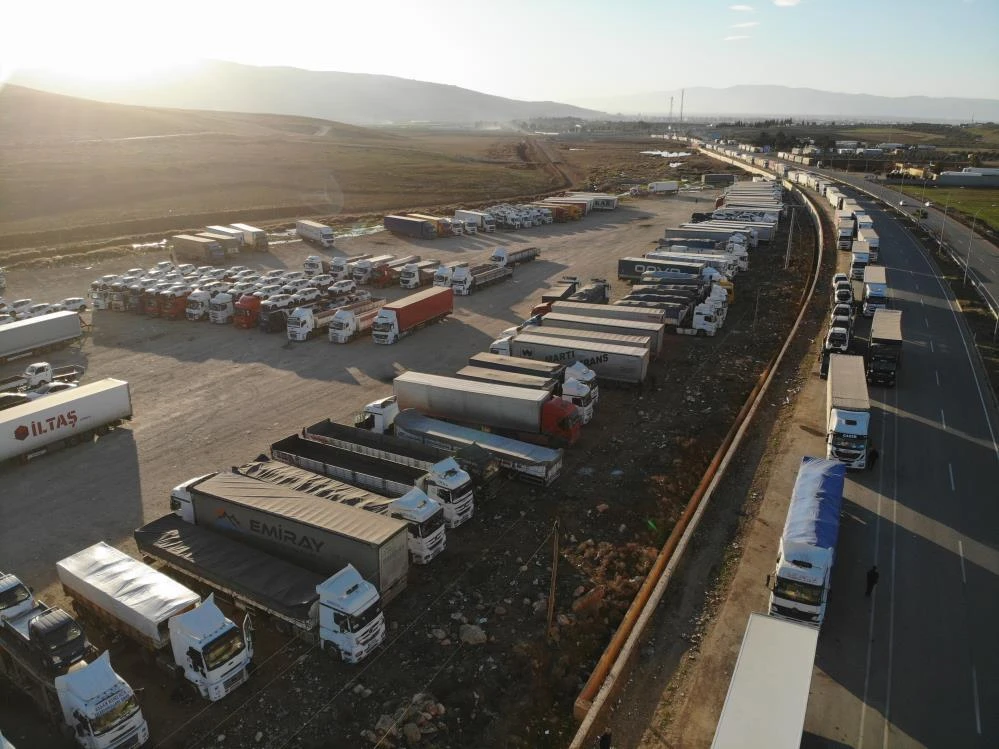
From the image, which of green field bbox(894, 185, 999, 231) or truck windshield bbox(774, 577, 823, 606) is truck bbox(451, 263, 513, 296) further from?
green field bbox(894, 185, 999, 231)

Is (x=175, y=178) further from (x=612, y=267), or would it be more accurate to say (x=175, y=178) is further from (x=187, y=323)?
(x=612, y=267)

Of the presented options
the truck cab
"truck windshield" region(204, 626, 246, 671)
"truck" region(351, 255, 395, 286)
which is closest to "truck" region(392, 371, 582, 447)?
the truck cab

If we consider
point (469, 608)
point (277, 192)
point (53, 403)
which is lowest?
point (469, 608)

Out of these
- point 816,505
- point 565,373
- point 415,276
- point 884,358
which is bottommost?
point 816,505

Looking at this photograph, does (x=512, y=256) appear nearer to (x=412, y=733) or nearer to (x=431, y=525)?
(x=431, y=525)

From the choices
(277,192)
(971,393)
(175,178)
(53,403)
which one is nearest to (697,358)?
(971,393)

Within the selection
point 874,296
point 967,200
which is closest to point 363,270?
point 874,296
